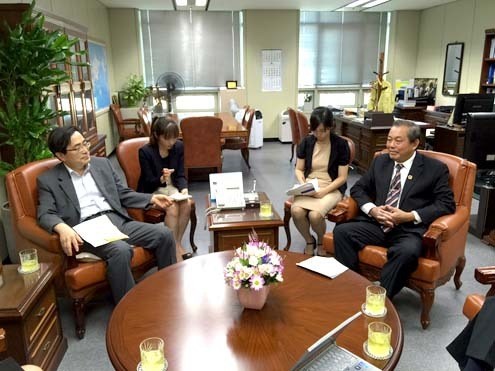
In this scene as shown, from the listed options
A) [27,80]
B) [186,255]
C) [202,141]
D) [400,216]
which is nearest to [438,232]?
[400,216]

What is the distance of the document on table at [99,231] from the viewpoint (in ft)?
7.08

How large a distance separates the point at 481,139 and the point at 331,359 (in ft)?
8.31

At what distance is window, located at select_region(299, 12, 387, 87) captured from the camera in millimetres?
7922

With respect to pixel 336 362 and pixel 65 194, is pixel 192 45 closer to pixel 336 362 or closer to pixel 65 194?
pixel 65 194

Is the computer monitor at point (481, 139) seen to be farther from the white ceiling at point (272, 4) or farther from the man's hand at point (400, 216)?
the white ceiling at point (272, 4)

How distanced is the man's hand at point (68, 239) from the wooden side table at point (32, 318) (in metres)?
0.12

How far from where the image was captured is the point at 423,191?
237cm

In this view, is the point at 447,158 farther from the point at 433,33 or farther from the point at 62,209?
the point at 433,33

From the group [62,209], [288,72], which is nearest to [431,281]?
[62,209]

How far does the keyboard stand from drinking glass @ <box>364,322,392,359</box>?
6cm

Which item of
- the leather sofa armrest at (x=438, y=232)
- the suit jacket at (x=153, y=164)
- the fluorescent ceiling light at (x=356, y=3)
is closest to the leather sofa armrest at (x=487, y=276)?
the leather sofa armrest at (x=438, y=232)

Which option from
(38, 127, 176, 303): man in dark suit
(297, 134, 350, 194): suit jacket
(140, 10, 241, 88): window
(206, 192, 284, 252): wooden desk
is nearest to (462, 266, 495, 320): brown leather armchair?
(206, 192, 284, 252): wooden desk

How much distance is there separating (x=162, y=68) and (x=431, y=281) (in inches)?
264

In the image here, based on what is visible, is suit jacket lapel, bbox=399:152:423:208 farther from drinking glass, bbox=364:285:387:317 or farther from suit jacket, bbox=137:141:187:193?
suit jacket, bbox=137:141:187:193
